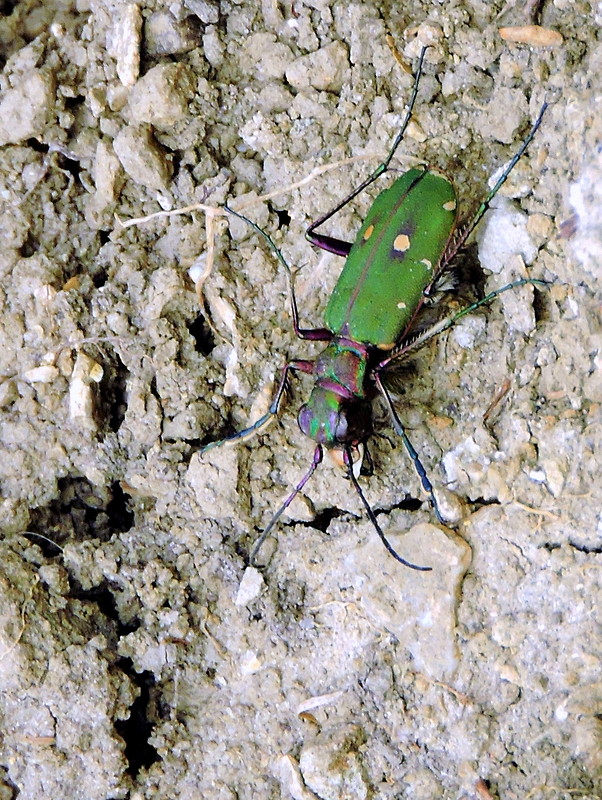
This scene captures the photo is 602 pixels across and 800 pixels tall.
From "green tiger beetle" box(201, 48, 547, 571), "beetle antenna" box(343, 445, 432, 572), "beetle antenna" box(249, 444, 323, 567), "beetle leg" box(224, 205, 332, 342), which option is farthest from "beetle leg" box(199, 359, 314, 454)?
"beetle antenna" box(343, 445, 432, 572)

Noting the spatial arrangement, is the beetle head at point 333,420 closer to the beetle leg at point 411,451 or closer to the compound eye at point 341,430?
the compound eye at point 341,430

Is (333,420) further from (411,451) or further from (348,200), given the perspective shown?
(348,200)

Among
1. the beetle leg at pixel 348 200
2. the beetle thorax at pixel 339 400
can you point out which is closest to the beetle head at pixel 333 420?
the beetle thorax at pixel 339 400

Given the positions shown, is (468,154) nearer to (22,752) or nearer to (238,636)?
(238,636)

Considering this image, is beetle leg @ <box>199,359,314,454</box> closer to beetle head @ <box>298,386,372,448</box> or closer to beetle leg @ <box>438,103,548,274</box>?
beetle head @ <box>298,386,372,448</box>

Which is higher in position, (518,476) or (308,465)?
(518,476)

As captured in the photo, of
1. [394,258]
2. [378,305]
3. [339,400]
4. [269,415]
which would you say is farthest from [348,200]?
[269,415]

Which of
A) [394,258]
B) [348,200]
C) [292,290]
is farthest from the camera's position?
[292,290]

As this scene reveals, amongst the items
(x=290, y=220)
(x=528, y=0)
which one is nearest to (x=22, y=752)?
(x=290, y=220)
